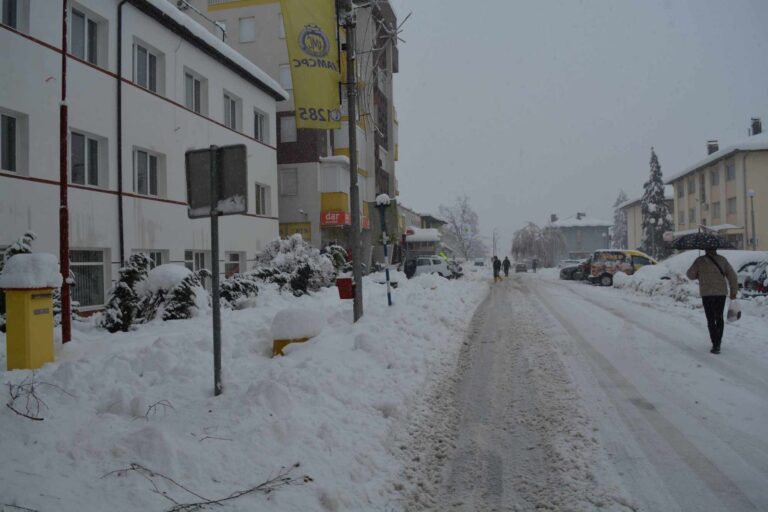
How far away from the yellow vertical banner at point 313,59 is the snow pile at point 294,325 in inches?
138

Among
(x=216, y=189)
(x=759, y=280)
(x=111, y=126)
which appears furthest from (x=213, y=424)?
(x=759, y=280)

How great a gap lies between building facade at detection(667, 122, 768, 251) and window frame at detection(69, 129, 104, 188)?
3517 cm

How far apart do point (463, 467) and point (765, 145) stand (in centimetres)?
4195

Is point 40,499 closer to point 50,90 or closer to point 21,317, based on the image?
point 21,317

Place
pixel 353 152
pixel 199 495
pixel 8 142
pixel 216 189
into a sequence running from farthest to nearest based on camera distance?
1. pixel 8 142
2. pixel 353 152
3. pixel 216 189
4. pixel 199 495

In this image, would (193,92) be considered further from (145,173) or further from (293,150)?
(293,150)

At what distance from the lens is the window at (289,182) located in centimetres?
2820

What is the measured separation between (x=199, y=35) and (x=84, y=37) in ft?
14.9

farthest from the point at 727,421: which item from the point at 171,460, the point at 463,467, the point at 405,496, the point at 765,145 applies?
the point at 765,145

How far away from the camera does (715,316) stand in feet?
25.0

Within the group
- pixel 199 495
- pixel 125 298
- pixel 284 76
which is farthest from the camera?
pixel 284 76

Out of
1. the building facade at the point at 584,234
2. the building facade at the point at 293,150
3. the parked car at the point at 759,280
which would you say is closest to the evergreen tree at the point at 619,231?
the building facade at the point at 584,234

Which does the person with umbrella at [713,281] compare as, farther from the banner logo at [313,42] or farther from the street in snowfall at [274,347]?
the banner logo at [313,42]

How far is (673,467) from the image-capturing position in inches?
153
